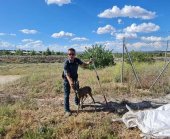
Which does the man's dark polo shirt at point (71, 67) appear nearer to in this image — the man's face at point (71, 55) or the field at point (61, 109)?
the man's face at point (71, 55)

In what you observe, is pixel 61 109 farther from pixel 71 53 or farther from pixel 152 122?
pixel 152 122

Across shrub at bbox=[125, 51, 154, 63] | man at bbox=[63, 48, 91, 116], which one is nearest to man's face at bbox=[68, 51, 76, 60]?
man at bbox=[63, 48, 91, 116]

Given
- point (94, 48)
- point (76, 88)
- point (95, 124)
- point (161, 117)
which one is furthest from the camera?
point (94, 48)

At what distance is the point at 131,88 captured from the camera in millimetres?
10875

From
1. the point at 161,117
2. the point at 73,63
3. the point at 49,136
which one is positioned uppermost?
the point at 73,63

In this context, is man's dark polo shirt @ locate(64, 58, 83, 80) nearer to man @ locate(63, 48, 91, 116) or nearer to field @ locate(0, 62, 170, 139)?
man @ locate(63, 48, 91, 116)

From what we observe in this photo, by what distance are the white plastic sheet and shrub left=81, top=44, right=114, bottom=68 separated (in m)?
12.0

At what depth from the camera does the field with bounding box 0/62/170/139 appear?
6.73m

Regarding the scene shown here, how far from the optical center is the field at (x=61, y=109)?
6.73 metres

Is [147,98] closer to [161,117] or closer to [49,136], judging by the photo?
[161,117]

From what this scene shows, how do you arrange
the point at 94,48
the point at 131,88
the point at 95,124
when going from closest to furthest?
the point at 95,124
the point at 131,88
the point at 94,48

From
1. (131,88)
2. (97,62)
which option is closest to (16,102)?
(131,88)

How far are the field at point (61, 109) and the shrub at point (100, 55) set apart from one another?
19.3 feet

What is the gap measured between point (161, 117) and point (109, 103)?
2614 mm
